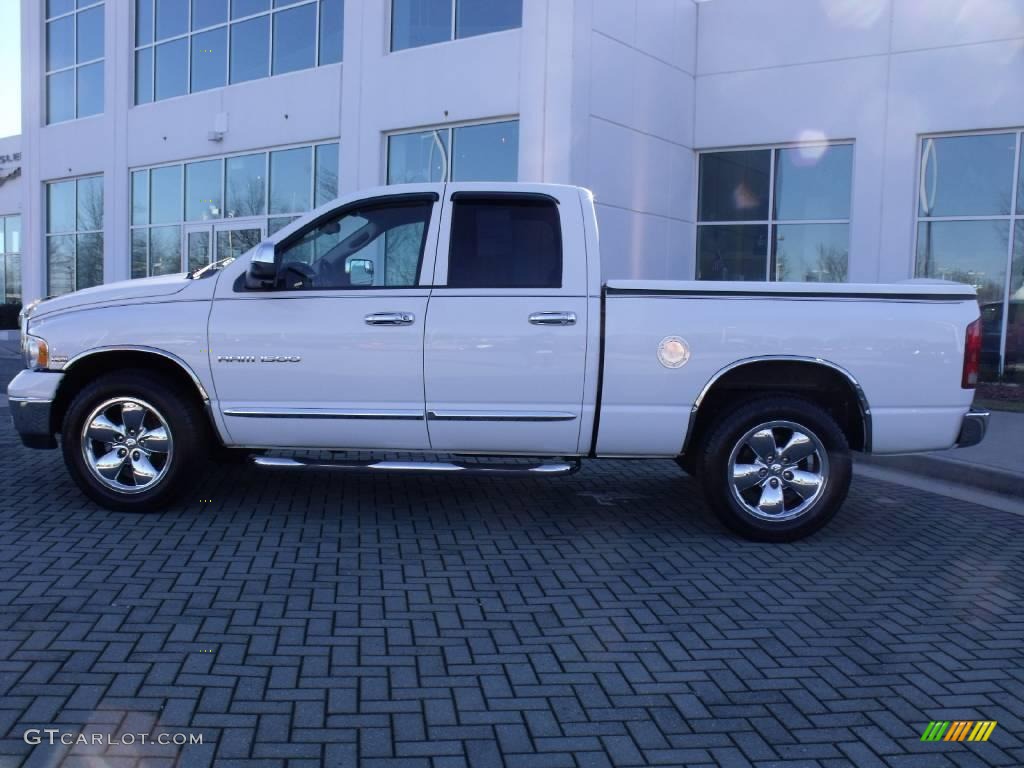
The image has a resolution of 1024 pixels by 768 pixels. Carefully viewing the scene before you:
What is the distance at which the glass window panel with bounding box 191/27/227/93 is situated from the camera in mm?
20891

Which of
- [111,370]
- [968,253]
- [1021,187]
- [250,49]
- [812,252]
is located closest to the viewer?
[111,370]

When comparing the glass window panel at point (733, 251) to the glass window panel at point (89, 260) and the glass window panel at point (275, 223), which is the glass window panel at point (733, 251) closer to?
the glass window panel at point (275, 223)

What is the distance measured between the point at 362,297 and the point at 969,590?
3.80 m

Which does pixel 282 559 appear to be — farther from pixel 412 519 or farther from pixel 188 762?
pixel 188 762

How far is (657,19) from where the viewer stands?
53.3 feet

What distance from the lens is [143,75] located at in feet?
75.7

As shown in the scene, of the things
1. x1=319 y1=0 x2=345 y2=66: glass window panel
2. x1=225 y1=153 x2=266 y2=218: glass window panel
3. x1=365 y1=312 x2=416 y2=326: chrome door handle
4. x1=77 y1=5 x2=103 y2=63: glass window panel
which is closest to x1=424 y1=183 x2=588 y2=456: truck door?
x1=365 y1=312 x2=416 y2=326: chrome door handle

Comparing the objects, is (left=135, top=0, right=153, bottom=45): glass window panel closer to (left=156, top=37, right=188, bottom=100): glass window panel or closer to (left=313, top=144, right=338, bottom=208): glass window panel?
(left=156, top=37, right=188, bottom=100): glass window panel

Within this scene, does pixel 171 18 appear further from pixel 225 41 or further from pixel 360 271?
pixel 360 271

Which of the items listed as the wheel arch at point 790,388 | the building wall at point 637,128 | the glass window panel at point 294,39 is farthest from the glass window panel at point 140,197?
the wheel arch at point 790,388

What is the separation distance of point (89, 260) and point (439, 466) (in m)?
22.5

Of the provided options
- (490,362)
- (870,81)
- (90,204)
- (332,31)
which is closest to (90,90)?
(90,204)

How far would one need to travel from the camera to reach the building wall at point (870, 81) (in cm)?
1499

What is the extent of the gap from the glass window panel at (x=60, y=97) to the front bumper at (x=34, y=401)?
73.4ft
